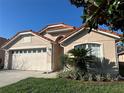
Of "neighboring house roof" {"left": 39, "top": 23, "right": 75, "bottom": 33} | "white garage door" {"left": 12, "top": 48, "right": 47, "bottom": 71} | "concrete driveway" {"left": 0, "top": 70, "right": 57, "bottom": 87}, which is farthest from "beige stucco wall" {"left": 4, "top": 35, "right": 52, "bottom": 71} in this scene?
"concrete driveway" {"left": 0, "top": 70, "right": 57, "bottom": 87}

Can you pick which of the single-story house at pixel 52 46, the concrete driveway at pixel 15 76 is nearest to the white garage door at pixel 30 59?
the single-story house at pixel 52 46

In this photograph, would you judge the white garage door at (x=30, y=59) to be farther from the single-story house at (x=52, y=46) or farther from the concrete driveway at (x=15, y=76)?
the concrete driveway at (x=15, y=76)

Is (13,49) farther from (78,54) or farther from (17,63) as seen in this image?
(78,54)

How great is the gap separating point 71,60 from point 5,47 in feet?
42.0

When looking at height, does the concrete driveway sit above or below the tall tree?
below

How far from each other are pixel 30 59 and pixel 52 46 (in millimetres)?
3682

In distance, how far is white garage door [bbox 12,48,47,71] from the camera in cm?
1964

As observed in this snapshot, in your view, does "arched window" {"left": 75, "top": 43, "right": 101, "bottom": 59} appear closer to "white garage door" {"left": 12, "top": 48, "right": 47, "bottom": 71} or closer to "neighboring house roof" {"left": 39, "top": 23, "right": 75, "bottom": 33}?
"neighboring house roof" {"left": 39, "top": 23, "right": 75, "bottom": 33}

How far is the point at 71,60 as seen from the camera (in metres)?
13.7

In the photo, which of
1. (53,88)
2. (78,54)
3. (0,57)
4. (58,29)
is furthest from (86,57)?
(0,57)

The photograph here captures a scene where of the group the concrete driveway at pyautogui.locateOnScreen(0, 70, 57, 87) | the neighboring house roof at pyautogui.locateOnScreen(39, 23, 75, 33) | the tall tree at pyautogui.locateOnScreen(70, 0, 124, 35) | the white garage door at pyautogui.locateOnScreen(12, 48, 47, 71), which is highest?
the neighboring house roof at pyautogui.locateOnScreen(39, 23, 75, 33)

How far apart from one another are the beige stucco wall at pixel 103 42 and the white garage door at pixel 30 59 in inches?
169

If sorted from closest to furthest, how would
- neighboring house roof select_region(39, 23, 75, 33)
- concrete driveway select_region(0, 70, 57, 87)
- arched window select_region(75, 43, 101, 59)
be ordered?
concrete driveway select_region(0, 70, 57, 87)
arched window select_region(75, 43, 101, 59)
neighboring house roof select_region(39, 23, 75, 33)

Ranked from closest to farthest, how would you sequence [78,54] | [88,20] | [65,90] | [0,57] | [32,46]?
[88,20] < [65,90] < [78,54] < [32,46] < [0,57]
